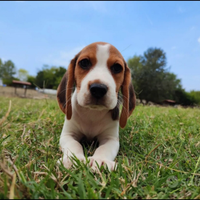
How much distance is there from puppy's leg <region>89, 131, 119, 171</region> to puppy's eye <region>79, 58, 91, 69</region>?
108 cm

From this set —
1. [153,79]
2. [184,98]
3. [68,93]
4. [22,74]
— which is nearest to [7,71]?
[22,74]

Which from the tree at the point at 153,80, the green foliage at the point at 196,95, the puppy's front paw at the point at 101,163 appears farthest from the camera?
the green foliage at the point at 196,95

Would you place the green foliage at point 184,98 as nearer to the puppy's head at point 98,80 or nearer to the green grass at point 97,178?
the puppy's head at point 98,80

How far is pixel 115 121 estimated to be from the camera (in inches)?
116

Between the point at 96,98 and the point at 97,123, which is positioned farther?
the point at 97,123

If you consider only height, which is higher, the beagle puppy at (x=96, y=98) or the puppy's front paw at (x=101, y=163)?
the beagle puppy at (x=96, y=98)

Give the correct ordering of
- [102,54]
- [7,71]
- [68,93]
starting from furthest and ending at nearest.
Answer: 1. [7,71]
2. [68,93]
3. [102,54]

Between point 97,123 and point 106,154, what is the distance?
805mm

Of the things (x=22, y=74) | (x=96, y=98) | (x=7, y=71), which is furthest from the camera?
(x=22, y=74)

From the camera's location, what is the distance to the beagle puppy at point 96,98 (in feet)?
7.33

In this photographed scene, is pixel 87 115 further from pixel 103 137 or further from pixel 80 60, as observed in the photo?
pixel 80 60

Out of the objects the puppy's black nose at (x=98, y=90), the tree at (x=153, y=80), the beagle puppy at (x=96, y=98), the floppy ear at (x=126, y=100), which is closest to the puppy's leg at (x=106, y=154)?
the beagle puppy at (x=96, y=98)

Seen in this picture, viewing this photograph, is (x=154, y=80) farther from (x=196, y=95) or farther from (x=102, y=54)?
(x=102, y=54)

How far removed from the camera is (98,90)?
2.16 meters
